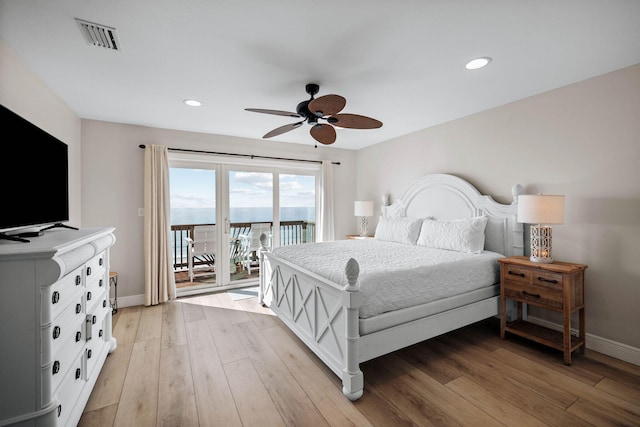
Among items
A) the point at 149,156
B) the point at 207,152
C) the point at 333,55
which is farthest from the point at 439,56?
the point at 149,156

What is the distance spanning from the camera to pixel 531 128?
3.04m

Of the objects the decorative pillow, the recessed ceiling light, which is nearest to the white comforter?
the decorative pillow

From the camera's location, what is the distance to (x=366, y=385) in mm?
2145

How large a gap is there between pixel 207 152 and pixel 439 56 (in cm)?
347

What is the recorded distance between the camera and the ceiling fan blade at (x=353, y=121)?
8.26 feet

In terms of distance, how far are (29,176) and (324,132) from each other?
2.19m

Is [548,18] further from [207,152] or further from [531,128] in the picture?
[207,152]

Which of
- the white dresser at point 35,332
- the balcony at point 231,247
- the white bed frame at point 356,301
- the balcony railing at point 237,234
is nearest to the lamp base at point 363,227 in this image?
the balcony railing at point 237,234

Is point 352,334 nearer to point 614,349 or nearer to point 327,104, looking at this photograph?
point 327,104

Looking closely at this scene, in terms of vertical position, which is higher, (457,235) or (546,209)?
(546,209)

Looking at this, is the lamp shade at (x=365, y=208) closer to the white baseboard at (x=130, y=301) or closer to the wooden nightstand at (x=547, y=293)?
the wooden nightstand at (x=547, y=293)

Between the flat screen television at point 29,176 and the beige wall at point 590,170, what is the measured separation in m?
4.25

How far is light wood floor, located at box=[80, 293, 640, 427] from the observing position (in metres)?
1.81

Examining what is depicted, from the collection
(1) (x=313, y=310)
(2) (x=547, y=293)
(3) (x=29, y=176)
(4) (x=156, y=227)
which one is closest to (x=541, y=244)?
(2) (x=547, y=293)
